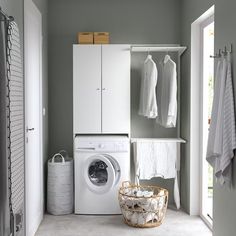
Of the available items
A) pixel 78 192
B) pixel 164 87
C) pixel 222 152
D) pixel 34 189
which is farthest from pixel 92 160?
pixel 222 152

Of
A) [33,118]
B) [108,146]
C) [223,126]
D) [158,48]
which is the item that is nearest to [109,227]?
[108,146]

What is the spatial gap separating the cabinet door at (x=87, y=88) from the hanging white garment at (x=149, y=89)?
0.52 metres

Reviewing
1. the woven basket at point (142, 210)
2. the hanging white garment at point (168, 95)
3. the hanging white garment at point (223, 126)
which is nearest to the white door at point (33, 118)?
the woven basket at point (142, 210)

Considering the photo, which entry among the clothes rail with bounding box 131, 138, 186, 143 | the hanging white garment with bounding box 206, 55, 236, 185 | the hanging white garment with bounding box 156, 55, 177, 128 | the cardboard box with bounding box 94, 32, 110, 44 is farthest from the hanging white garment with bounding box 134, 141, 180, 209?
the hanging white garment with bounding box 206, 55, 236, 185

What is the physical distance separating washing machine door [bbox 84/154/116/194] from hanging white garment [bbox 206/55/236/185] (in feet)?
4.93

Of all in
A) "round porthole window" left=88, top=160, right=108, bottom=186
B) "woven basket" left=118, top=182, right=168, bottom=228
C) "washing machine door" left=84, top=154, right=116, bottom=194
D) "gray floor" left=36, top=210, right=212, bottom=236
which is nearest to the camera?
"gray floor" left=36, top=210, right=212, bottom=236

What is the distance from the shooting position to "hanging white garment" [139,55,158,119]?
4.53m

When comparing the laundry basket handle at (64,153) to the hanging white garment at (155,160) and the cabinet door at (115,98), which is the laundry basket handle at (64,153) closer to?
the cabinet door at (115,98)

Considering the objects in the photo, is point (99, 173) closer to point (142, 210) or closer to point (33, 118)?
point (142, 210)

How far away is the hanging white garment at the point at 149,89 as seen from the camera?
453 centimetres

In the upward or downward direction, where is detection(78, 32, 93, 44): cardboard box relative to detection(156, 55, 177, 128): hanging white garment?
upward

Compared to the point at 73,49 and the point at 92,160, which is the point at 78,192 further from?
the point at 73,49

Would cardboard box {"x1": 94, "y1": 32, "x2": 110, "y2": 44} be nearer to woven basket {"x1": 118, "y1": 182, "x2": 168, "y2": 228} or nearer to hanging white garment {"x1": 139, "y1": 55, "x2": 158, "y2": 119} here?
hanging white garment {"x1": 139, "y1": 55, "x2": 158, "y2": 119}

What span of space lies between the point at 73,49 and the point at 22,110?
1502mm
